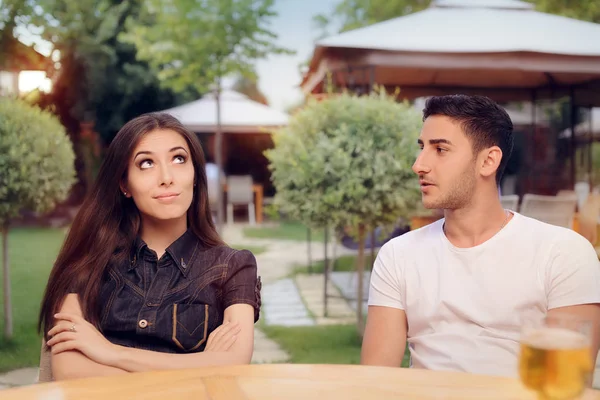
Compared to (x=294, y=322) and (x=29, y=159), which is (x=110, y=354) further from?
(x=294, y=322)

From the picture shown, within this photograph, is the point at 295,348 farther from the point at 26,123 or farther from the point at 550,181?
the point at 550,181

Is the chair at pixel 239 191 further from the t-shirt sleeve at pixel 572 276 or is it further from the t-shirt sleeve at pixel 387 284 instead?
the t-shirt sleeve at pixel 572 276

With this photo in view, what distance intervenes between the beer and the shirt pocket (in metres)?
1.08

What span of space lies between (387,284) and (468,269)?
0.24 m

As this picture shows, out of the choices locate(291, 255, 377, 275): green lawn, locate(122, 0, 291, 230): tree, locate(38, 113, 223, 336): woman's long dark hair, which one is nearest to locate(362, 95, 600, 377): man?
locate(38, 113, 223, 336): woman's long dark hair

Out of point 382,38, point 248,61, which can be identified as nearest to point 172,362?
point 382,38

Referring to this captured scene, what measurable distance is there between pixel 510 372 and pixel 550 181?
9.67 meters

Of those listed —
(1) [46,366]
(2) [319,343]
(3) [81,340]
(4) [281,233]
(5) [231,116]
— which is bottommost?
(4) [281,233]

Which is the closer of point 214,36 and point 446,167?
point 446,167

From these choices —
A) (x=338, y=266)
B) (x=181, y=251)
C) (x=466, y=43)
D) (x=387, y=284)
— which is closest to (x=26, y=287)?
(x=338, y=266)

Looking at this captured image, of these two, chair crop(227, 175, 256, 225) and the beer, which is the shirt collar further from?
chair crop(227, 175, 256, 225)

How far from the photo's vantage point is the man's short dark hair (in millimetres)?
2064

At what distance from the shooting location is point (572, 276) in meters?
1.81

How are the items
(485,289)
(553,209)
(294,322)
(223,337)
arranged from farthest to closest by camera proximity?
(553,209) → (294,322) → (485,289) → (223,337)
